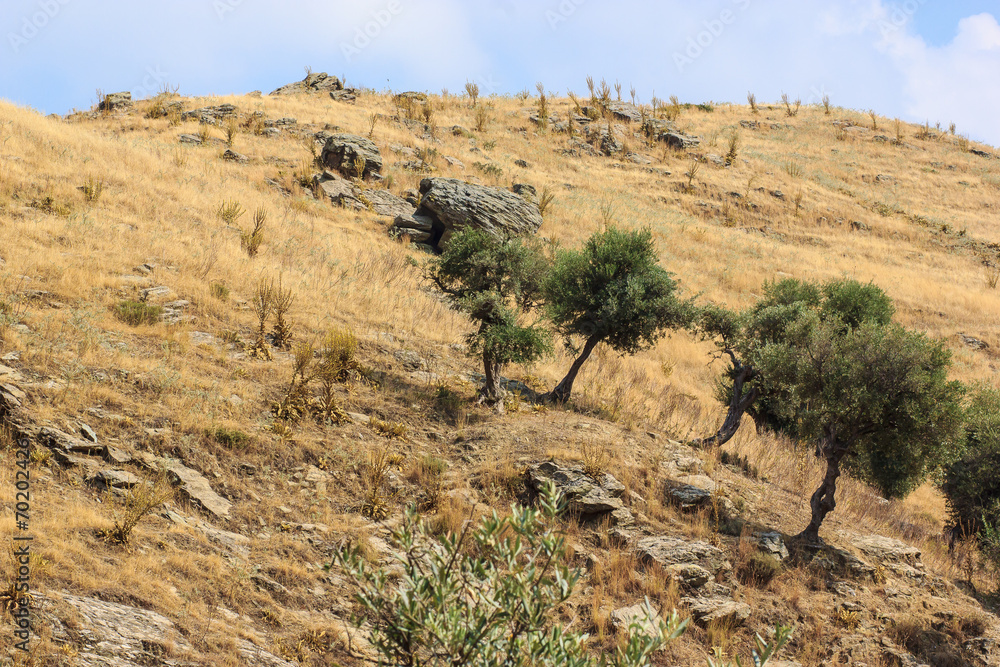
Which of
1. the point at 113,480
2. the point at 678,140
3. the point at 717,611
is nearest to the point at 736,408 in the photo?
the point at 717,611

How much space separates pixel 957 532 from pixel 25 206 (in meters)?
20.5

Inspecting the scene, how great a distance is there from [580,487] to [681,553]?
5.51 ft

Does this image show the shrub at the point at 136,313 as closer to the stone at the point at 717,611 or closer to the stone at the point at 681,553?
the stone at the point at 681,553

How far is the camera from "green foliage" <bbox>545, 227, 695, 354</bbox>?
13.0 m

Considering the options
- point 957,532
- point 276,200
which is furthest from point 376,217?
point 957,532

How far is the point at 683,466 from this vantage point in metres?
11.2

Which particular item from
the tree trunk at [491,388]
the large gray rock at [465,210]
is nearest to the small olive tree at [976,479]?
the tree trunk at [491,388]

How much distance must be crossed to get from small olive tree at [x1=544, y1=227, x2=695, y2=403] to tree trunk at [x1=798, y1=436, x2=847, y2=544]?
13.7ft

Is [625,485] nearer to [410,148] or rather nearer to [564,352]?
[564,352]

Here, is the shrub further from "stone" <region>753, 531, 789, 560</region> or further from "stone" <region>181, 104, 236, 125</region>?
"stone" <region>181, 104, 236, 125</region>

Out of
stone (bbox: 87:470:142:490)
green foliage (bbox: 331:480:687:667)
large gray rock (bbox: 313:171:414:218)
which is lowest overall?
stone (bbox: 87:470:142:490)

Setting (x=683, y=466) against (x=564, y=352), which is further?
(x=564, y=352)

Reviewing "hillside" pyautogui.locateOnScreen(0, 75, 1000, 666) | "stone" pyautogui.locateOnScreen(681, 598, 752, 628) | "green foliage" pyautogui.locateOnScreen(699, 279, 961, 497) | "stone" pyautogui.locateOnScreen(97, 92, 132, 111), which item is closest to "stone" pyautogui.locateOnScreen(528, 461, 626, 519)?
"hillside" pyautogui.locateOnScreen(0, 75, 1000, 666)

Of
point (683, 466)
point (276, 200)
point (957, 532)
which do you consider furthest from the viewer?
point (276, 200)
